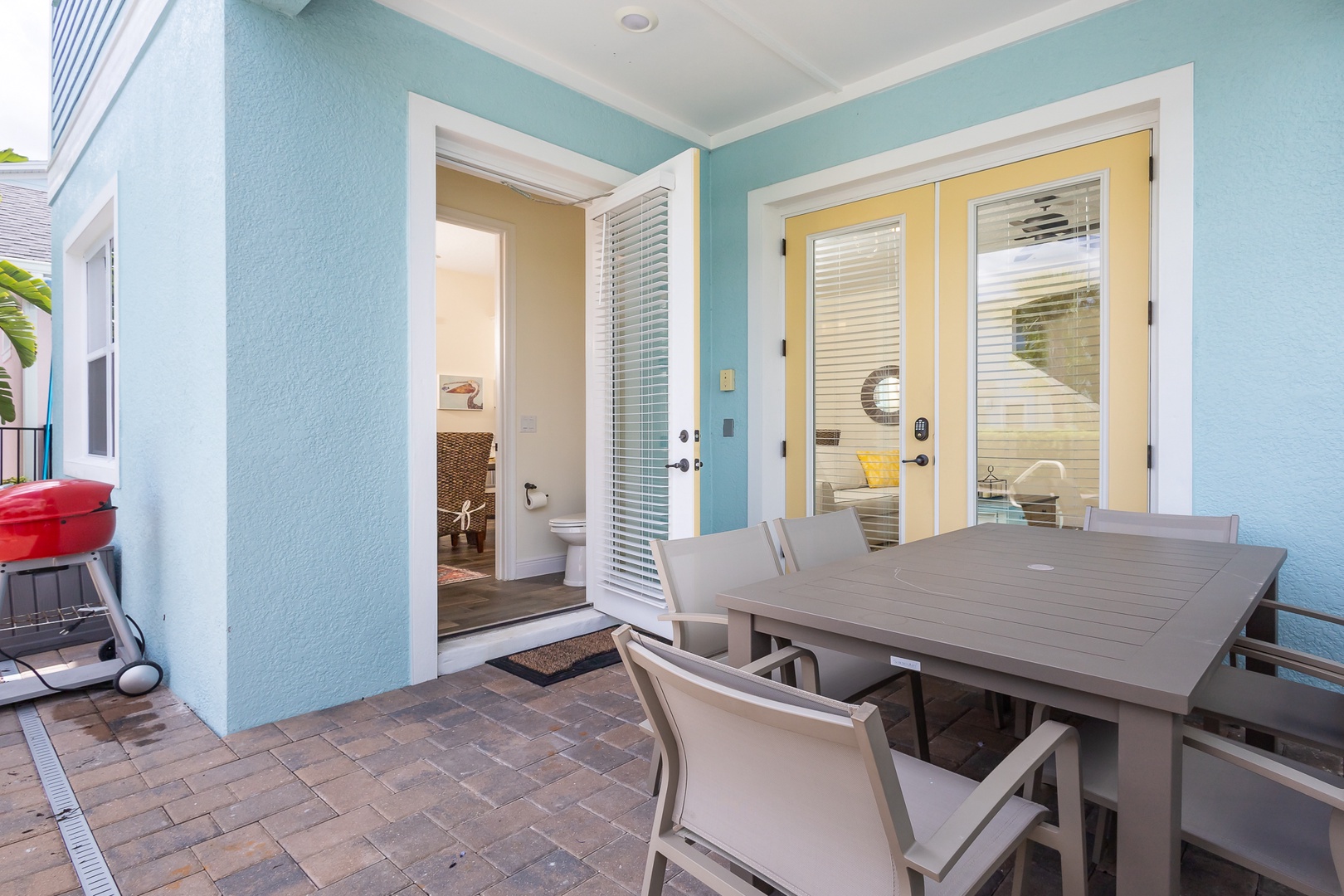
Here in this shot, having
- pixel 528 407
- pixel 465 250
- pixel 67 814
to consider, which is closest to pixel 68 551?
pixel 67 814

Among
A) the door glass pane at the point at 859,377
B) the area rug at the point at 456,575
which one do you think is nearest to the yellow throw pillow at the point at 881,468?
the door glass pane at the point at 859,377

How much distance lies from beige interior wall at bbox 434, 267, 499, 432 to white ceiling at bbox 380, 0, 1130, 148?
480 centimetres

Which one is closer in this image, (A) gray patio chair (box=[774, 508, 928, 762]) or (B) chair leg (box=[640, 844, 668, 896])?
(B) chair leg (box=[640, 844, 668, 896])

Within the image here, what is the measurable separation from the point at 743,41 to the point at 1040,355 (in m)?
2.01

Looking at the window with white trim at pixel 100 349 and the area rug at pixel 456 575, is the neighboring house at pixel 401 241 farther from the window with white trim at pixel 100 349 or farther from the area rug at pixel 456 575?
the area rug at pixel 456 575

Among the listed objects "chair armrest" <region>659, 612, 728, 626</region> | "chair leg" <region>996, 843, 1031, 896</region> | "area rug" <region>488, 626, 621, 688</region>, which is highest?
"chair armrest" <region>659, 612, 728, 626</region>

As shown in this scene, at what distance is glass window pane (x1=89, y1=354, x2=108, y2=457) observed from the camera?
3.98 m

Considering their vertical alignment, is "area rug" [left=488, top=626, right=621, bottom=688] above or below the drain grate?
above

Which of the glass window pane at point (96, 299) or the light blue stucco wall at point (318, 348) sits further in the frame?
the glass window pane at point (96, 299)

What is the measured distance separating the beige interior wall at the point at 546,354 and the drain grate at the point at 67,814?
2.71m

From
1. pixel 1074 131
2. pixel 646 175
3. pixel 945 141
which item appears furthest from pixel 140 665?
pixel 1074 131

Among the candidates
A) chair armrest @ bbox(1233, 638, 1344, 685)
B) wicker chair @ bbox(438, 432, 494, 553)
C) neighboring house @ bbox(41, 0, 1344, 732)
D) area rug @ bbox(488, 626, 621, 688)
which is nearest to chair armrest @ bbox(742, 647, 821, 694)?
chair armrest @ bbox(1233, 638, 1344, 685)

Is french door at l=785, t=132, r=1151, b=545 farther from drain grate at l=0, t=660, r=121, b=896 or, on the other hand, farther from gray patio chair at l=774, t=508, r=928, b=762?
drain grate at l=0, t=660, r=121, b=896

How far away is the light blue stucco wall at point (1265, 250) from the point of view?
92.4 inches
